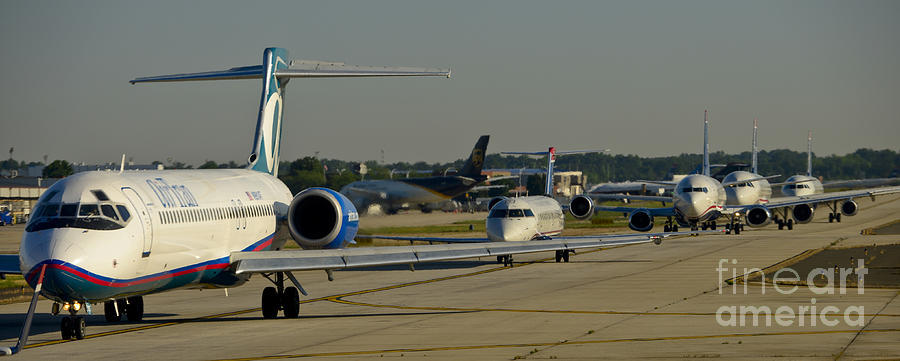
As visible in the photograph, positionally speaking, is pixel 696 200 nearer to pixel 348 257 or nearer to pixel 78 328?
pixel 348 257

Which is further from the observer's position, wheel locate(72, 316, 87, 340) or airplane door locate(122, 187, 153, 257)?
airplane door locate(122, 187, 153, 257)

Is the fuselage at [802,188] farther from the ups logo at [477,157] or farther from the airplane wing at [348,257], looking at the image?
the airplane wing at [348,257]

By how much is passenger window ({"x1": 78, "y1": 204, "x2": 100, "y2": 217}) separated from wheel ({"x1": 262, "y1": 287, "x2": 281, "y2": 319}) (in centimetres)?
589

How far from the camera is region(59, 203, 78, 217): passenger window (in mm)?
18938

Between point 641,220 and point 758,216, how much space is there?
9871 mm

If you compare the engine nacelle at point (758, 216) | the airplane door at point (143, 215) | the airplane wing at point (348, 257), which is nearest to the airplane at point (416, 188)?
the engine nacelle at point (758, 216)

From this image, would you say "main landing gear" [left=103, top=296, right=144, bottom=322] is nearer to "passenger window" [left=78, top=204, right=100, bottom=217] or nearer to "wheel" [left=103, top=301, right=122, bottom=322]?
"wheel" [left=103, top=301, right=122, bottom=322]

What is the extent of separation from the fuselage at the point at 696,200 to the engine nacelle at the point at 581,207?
8054mm

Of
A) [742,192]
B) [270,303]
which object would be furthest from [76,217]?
[742,192]

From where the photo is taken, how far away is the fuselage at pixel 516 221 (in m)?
43.3

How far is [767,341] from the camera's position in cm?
1870

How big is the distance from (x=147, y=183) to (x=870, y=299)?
17541 mm

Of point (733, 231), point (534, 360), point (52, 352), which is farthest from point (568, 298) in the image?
point (733, 231)

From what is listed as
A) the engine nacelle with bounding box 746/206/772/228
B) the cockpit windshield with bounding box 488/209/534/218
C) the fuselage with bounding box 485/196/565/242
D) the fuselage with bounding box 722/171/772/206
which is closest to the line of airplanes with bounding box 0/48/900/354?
the fuselage with bounding box 485/196/565/242
